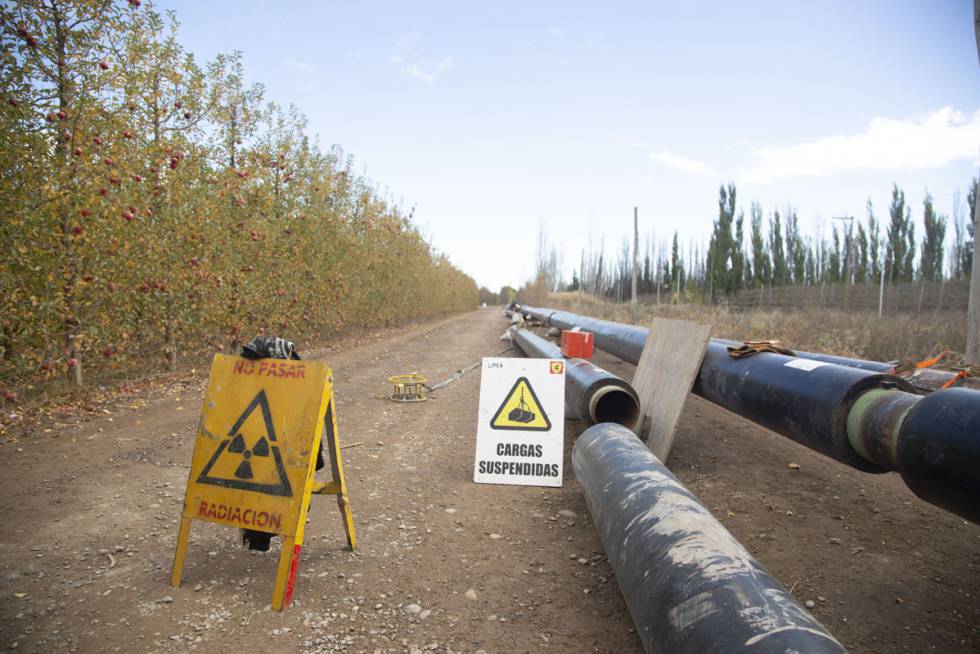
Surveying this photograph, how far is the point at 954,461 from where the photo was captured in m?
2.17

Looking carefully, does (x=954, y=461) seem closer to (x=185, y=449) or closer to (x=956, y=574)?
(x=956, y=574)

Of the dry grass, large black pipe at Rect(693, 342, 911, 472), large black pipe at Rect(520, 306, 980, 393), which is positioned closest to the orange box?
large black pipe at Rect(520, 306, 980, 393)

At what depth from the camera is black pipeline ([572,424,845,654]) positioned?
168cm

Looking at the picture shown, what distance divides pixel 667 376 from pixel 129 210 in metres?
6.95

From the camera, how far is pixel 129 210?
6660 mm

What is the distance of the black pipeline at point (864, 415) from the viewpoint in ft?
7.20

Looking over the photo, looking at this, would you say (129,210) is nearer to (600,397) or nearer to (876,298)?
(600,397)

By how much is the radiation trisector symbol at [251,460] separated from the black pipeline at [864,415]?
310 centimetres

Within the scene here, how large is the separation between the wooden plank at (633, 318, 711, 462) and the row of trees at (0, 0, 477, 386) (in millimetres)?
6704

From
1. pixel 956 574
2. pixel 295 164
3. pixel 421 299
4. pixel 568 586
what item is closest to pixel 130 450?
pixel 568 586

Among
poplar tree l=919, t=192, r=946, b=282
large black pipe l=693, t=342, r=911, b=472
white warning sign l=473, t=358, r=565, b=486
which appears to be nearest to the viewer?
large black pipe l=693, t=342, r=911, b=472

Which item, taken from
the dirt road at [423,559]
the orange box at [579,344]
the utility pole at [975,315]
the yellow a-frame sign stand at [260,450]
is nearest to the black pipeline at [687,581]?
the dirt road at [423,559]

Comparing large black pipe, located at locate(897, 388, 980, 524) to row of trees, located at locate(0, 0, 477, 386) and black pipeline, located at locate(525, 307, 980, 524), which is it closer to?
black pipeline, located at locate(525, 307, 980, 524)

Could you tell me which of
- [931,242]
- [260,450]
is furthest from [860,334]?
[931,242]
